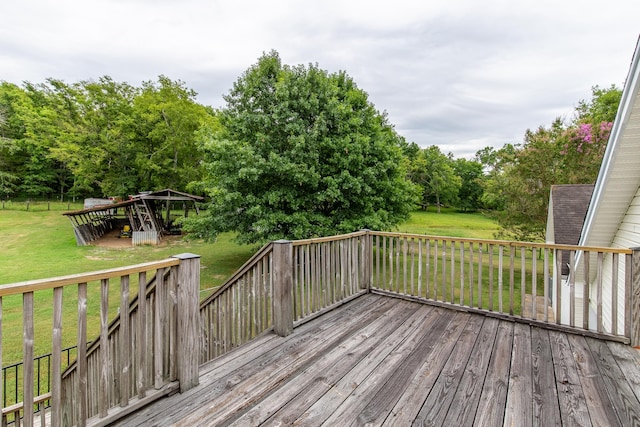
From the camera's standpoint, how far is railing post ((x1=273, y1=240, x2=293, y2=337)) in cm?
303

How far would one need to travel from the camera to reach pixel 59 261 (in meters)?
11.6

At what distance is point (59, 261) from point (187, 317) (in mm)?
13389

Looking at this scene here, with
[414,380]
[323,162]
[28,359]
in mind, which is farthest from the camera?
[323,162]

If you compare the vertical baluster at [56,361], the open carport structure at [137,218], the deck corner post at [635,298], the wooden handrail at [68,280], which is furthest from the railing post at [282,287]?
the open carport structure at [137,218]

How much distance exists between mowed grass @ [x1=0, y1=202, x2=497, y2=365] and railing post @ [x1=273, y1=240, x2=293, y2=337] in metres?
4.46

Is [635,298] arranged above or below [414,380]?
above

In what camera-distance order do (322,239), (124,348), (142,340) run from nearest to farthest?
(124,348) < (142,340) < (322,239)

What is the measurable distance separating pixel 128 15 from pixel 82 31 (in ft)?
7.12

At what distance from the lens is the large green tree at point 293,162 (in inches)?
348

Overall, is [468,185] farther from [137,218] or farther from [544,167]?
[137,218]

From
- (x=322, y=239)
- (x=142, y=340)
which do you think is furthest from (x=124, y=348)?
(x=322, y=239)

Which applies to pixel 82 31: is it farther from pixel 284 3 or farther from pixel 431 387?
pixel 431 387

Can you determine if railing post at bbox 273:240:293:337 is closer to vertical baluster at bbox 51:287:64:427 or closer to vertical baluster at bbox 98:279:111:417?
vertical baluster at bbox 98:279:111:417

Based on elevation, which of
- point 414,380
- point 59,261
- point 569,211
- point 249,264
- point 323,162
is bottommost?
point 59,261
